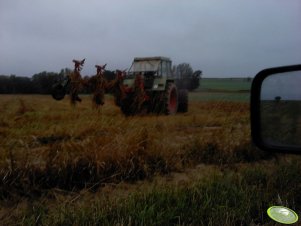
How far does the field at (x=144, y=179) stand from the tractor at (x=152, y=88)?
5.09 meters

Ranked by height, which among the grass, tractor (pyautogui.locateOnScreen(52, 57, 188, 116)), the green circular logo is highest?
tractor (pyautogui.locateOnScreen(52, 57, 188, 116))

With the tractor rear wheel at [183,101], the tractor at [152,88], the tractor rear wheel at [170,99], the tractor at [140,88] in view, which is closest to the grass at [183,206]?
the tractor at [140,88]

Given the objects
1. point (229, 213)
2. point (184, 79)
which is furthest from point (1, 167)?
point (184, 79)

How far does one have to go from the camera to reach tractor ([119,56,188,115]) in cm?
1135

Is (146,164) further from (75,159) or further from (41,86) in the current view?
(41,86)

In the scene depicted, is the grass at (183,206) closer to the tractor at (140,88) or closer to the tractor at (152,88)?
the tractor at (140,88)

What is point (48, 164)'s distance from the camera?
4125mm

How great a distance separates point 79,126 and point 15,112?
14.5 feet

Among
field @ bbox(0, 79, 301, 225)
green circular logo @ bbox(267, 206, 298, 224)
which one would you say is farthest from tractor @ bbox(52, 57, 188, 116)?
green circular logo @ bbox(267, 206, 298, 224)

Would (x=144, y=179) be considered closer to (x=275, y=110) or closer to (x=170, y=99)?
(x=275, y=110)

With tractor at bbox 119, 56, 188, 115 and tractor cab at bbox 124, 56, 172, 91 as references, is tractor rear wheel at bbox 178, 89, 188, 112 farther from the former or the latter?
tractor cab at bbox 124, 56, 172, 91

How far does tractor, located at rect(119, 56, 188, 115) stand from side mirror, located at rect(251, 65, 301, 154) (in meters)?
8.69

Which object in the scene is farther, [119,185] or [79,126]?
[79,126]

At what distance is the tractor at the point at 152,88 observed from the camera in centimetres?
1135
